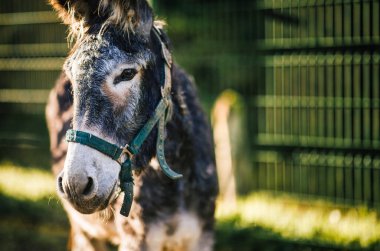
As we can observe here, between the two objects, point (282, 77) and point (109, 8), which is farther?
point (282, 77)

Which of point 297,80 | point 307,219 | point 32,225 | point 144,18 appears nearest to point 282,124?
point 297,80

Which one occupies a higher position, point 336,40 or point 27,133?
point 336,40

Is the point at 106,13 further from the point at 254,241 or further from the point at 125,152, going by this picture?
the point at 254,241

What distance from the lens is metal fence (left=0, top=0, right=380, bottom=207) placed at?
6.48m

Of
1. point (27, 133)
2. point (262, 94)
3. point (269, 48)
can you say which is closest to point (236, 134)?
point (262, 94)

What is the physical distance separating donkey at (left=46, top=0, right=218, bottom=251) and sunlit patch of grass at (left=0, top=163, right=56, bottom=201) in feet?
12.1

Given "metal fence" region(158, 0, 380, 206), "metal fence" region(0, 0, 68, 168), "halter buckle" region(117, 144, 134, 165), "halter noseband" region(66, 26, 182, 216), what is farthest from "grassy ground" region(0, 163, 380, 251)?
"halter buckle" region(117, 144, 134, 165)

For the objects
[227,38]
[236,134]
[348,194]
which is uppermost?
[227,38]

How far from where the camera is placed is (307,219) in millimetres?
6234

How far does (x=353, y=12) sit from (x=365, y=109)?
0.94 metres

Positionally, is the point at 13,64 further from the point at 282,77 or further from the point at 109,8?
the point at 109,8

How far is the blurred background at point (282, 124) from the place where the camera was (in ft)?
20.4

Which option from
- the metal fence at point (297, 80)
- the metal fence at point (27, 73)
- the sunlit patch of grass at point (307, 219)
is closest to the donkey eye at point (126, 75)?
the sunlit patch of grass at point (307, 219)

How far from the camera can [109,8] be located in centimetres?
330
